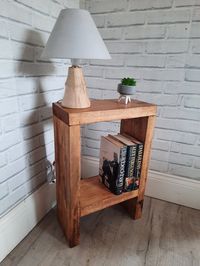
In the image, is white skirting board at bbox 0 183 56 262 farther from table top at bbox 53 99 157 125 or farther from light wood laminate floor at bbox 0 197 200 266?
table top at bbox 53 99 157 125

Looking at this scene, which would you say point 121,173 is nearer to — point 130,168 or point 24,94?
point 130,168

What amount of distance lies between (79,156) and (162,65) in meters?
0.69

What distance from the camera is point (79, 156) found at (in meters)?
0.85

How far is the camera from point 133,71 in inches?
47.1

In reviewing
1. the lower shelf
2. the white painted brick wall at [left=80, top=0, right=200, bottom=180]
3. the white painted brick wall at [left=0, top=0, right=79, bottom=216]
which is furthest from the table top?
the lower shelf

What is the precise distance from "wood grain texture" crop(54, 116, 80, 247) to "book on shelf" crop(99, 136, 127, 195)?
0.21 meters

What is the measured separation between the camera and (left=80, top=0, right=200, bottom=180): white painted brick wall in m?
1.05

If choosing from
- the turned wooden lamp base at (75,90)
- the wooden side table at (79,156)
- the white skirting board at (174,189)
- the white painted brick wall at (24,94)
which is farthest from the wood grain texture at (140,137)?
the white painted brick wall at (24,94)

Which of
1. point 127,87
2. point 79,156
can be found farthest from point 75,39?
point 79,156

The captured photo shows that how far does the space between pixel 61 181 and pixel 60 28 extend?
2.16 feet

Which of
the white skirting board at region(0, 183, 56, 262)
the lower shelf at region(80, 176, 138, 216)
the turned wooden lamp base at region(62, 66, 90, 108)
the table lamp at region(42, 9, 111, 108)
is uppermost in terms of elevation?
the table lamp at region(42, 9, 111, 108)

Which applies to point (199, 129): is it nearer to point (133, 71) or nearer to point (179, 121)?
point (179, 121)

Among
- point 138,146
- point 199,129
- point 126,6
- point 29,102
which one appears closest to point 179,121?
point 199,129

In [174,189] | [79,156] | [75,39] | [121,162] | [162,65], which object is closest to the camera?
[75,39]
